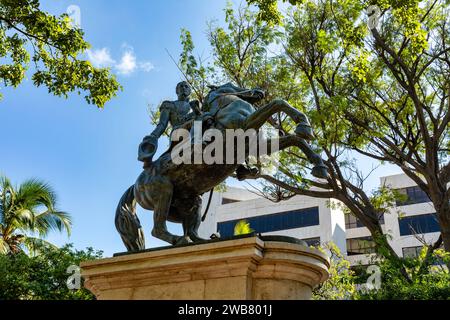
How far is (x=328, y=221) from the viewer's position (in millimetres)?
39906

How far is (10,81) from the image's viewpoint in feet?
35.8

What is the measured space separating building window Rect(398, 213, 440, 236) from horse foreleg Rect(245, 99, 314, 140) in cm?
3376

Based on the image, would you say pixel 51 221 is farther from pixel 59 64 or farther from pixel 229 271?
pixel 229 271

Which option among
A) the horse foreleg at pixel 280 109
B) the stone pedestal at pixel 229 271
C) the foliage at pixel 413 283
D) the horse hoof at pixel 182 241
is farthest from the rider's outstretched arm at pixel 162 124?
the foliage at pixel 413 283

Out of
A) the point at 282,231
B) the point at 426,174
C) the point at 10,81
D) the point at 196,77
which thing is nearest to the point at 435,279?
the point at 426,174

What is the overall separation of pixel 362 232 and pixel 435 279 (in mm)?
29737

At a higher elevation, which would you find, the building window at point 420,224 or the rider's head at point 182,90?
the building window at point 420,224

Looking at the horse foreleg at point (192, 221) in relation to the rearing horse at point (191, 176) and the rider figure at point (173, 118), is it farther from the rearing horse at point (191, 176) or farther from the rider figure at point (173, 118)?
the rider figure at point (173, 118)

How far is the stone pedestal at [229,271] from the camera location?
4680mm

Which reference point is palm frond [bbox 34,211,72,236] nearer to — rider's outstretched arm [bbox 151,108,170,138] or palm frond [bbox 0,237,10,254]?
palm frond [bbox 0,237,10,254]

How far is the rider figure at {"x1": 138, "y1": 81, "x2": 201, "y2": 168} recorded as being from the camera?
614 cm

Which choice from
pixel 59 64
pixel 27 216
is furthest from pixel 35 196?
pixel 59 64

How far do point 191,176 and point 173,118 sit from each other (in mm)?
1064

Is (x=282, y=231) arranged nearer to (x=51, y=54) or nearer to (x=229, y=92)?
(x=51, y=54)
